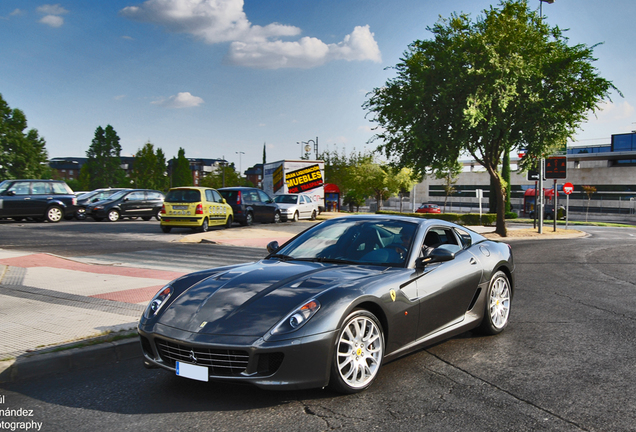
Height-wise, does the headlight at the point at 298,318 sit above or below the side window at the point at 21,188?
below

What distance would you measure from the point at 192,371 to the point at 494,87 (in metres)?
19.9

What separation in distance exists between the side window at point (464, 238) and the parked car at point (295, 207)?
23.9 meters

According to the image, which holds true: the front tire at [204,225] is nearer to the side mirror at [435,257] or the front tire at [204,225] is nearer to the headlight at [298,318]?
the side mirror at [435,257]

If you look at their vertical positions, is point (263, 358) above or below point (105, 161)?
below

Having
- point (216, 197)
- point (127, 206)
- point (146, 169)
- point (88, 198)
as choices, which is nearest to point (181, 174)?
point (146, 169)

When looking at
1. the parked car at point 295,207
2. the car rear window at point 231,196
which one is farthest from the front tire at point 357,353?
the parked car at point 295,207

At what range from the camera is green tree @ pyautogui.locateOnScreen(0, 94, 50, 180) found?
58656 mm

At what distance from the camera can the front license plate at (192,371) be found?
351cm

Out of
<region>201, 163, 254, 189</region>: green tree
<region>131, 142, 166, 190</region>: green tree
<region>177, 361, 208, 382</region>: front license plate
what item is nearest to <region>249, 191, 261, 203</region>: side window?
<region>177, 361, 208, 382</region>: front license plate

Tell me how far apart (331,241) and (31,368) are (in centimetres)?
276

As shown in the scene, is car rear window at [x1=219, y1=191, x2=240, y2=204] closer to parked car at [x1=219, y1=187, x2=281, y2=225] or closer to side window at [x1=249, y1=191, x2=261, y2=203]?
parked car at [x1=219, y1=187, x2=281, y2=225]

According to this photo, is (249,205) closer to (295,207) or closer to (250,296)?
(295,207)

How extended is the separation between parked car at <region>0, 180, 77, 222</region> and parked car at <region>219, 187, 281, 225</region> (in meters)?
7.15

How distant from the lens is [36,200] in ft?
→ 76.2
